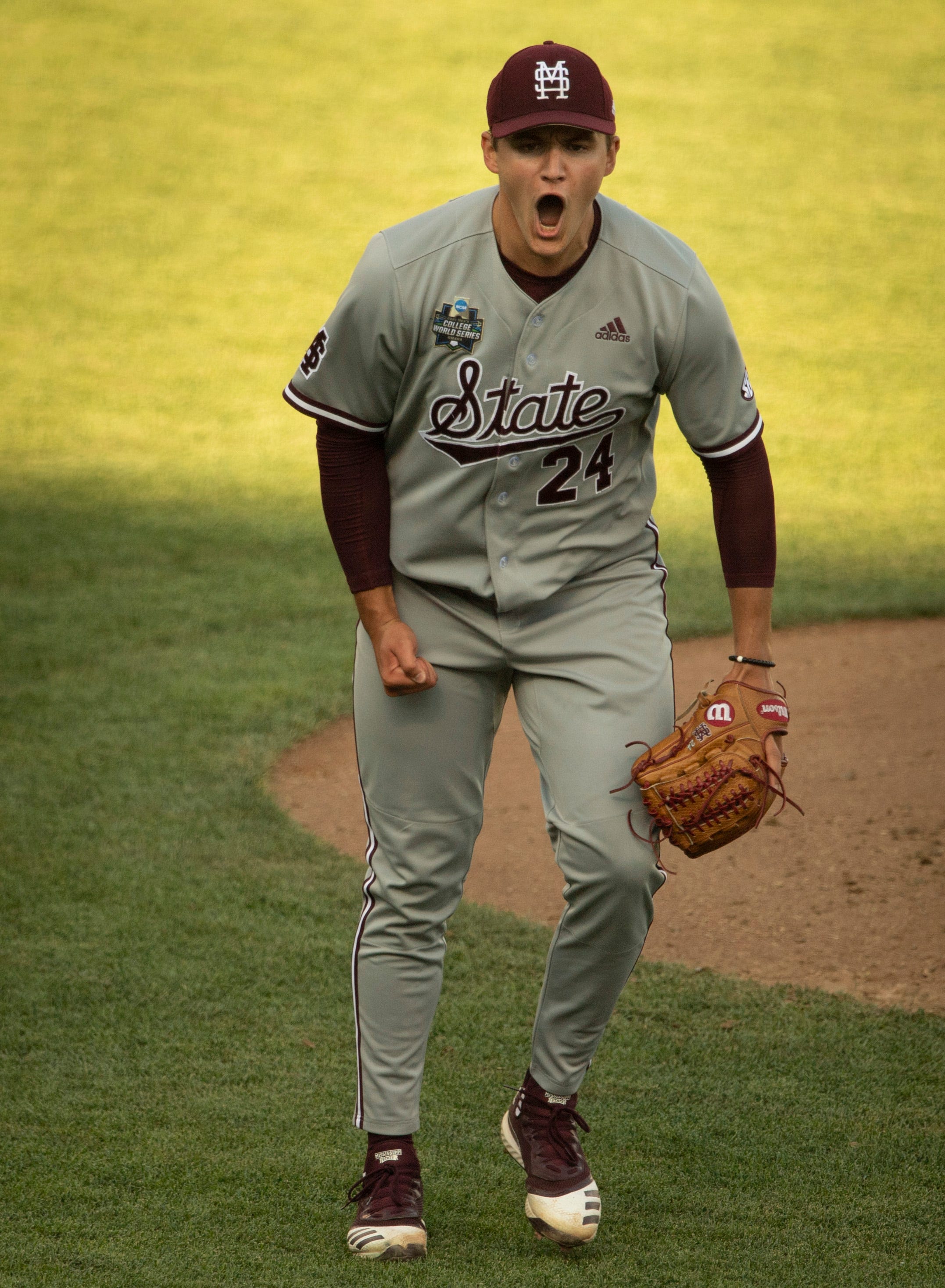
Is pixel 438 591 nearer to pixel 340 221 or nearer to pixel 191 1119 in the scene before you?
pixel 191 1119

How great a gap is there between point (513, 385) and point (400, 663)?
48 centimetres

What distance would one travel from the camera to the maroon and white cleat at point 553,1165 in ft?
8.32

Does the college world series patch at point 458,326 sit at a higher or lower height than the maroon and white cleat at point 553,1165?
higher

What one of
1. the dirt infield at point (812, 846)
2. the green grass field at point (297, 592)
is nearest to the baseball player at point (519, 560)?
the green grass field at point (297, 592)

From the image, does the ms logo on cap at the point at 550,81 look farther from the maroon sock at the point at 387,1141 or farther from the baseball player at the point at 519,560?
the maroon sock at the point at 387,1141

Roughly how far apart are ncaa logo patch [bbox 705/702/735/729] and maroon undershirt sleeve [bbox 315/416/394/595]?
1.90 ft

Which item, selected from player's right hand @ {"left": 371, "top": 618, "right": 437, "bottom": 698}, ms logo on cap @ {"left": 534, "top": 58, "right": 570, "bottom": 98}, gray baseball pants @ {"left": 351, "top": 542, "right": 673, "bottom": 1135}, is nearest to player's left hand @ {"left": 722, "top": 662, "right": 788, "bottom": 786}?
gray baseball pants @ {"left": 351, "top": 542, "right": 673, "bottom": 1135}

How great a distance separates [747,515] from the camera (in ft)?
8.50

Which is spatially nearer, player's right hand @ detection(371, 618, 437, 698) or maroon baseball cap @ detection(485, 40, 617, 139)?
maroon baseball cap @ detection(485, 40, 617, 139)

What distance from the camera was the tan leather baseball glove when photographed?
2.45 meters

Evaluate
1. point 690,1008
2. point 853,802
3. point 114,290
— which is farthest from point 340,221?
point 690,1008

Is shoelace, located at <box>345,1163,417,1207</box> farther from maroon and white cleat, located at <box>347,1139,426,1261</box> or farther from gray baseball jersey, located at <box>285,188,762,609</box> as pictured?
gray baseball jersey, located at <box>285,188,762,609</box>

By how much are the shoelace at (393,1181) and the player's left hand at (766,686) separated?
2.91ft

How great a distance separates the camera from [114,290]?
48.4 feet
